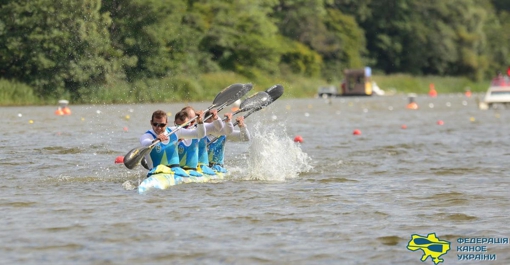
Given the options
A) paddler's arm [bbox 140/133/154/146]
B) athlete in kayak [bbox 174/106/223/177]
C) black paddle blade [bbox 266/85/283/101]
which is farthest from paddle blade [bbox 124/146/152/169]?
black paddle blade [bbox 266/85/283/101]

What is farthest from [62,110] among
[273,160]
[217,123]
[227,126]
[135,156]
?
[135,156]

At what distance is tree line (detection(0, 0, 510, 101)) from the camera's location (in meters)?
35.1

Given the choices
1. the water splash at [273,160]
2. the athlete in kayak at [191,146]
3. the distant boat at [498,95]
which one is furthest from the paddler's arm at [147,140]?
the distant boat at [498,95]

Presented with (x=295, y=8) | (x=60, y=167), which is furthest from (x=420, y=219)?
(x=295, y=8)

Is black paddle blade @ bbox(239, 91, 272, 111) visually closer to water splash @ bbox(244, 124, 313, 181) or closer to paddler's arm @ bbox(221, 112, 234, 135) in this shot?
water splash @ bbox(244, 124, 313, 181)

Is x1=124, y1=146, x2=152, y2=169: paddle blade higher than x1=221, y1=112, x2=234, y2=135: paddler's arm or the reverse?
the reverse

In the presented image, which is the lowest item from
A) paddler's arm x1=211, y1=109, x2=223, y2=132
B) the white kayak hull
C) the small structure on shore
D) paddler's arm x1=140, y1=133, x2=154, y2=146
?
the white kayak hull

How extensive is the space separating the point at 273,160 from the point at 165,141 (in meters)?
2.94

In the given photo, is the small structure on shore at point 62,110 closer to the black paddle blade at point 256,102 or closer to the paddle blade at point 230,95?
the black paddle blade at point 256,102

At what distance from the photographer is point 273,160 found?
15852 mm

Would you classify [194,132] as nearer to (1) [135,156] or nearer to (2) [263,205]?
(1) [135,156]

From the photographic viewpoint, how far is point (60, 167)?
53.6ft

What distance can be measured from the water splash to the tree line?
16.8 meters

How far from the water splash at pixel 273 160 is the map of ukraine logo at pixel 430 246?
5568mm
